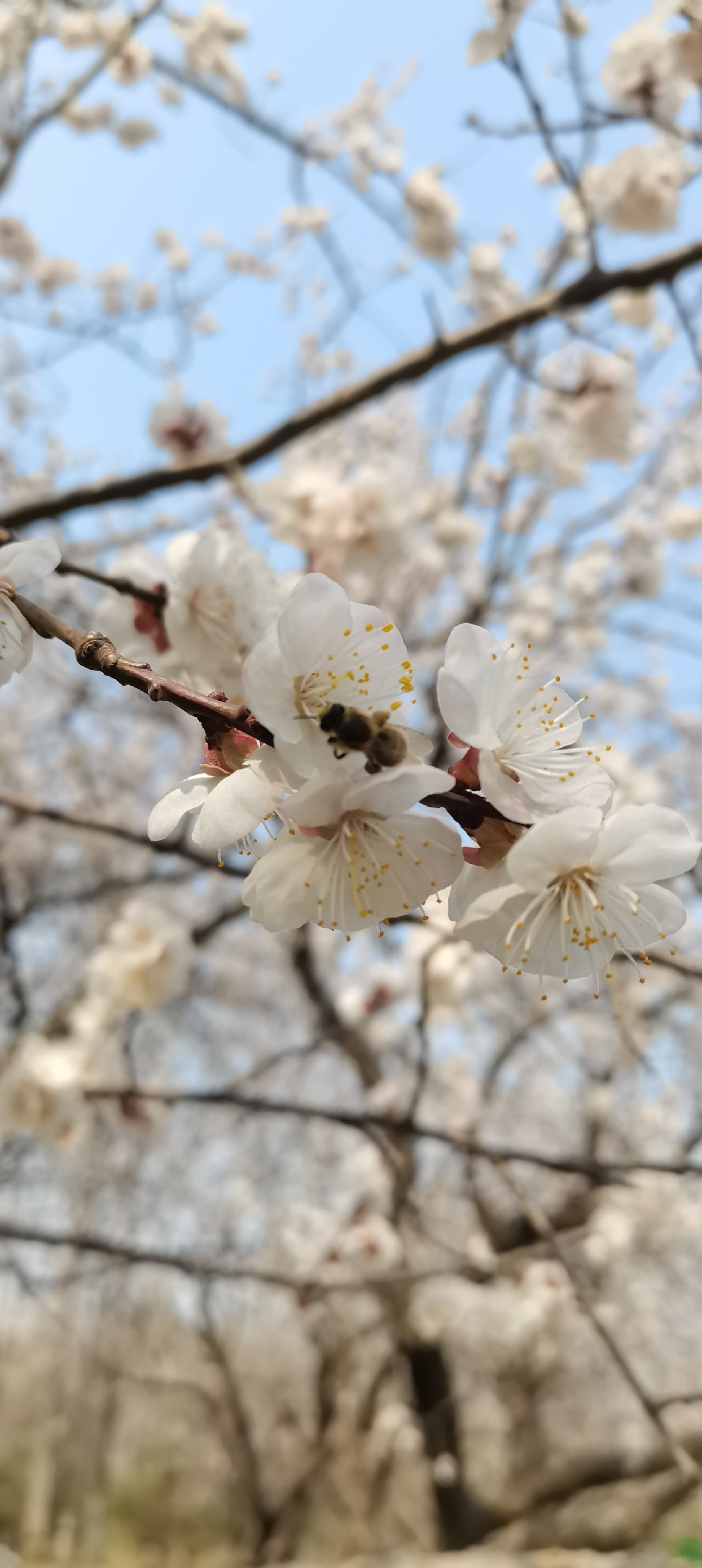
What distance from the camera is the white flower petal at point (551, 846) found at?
42 cm

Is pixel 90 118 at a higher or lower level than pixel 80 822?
higher

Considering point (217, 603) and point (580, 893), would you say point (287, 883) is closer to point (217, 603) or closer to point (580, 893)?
point (580, 893)

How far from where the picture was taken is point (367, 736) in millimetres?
422

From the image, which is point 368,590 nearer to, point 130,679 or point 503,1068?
point 503,1068

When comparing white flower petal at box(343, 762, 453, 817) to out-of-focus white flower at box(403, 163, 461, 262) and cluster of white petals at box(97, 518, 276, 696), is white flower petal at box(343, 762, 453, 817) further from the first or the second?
out-of-focus white flower at box(403, 163, 461, 262)

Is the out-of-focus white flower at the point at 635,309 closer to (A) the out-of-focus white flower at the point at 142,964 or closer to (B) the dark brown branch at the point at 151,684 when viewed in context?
(A) the out-of-focus white flower at the point at 142,964

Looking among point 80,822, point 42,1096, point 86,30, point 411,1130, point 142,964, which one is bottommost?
point 42,1096

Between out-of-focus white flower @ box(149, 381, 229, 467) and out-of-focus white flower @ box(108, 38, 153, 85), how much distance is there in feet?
5.10

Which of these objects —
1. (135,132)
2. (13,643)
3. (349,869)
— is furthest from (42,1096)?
(135,132)

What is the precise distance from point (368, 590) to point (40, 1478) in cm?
634

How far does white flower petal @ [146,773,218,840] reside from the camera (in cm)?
50

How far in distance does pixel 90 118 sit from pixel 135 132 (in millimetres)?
251

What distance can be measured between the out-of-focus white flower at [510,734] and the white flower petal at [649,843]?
0.03m

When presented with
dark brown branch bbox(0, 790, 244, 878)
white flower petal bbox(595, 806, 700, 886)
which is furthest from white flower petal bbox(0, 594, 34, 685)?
dark brown branch bbox(0, 790, 244, 878)
